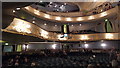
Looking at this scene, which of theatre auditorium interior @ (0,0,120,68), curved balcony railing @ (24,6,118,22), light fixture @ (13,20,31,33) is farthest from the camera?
curved balcony railing @ (24,6,118,22)

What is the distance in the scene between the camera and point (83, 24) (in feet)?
81.3

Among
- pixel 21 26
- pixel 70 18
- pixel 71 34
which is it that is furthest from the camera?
pixel 70 18

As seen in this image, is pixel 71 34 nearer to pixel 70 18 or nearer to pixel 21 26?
pixel 70 18

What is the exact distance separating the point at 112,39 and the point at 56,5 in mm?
16069

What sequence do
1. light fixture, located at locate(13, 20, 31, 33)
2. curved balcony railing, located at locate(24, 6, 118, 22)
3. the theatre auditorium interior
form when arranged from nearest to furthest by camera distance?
1. light fixture, located at locate(13, 20, 31, 33)
2. the theatre auditorium interior
3. curved balcony railing, located at locate(24, 6, 118, 22)

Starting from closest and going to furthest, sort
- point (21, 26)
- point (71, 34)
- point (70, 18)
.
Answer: point (21, 26)
point (71, 34)
point (70, 18)

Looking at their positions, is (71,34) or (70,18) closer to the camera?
(71,34)

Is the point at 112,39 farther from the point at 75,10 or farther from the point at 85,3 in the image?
the point at 75,10

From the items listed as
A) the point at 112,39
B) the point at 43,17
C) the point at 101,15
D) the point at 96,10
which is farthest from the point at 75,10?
the point at 112,39

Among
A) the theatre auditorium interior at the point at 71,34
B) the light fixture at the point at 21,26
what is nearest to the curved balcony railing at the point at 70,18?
the theatre auditorium interior at the point at 71,34

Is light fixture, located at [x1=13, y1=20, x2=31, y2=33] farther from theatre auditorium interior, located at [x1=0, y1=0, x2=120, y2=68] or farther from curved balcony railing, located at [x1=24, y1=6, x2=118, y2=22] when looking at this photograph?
curved balcony railing, located at [x1=24, y1=6, x2=118, y2=22]

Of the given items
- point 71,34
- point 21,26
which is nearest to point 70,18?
point 71,34

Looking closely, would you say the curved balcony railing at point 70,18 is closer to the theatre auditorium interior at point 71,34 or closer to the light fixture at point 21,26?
the theatre auditorium interior at point 71,34

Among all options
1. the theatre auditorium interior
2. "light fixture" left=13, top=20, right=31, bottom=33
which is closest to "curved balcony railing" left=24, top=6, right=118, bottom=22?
the theatre auditorium interior
